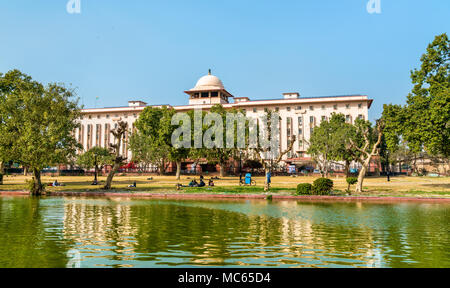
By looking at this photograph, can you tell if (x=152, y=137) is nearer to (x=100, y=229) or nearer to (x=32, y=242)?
(x=100, y=229)

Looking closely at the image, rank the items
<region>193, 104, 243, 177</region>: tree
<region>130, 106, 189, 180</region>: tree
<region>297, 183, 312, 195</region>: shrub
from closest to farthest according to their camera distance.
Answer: <region>297, 183, 312, 195</region>: shrub → <region>130, 106, 189, 180</region>: tree → <region>193, 104, 243, 177</region>: tree

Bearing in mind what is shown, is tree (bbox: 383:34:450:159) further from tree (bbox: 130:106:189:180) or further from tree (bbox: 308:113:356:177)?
tree (bbox: 130:106:189:180)

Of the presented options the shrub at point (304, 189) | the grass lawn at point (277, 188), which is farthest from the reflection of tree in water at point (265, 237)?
the grass lawn at point (277, 188)

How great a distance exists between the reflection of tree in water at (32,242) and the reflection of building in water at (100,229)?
17.4 inches

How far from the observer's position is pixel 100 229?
1201 centimetres

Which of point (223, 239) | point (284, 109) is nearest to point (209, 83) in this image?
point (284, 109)

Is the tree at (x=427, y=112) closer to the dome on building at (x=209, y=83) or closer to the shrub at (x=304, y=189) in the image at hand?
the shrub at (x=304, y=189)

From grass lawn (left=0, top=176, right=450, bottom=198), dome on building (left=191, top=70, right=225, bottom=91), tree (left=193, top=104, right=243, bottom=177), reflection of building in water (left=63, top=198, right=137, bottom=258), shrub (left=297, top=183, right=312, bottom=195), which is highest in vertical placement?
dome on building (left=191, top=70, right=225, bottom=91)

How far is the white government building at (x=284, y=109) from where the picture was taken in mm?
89144

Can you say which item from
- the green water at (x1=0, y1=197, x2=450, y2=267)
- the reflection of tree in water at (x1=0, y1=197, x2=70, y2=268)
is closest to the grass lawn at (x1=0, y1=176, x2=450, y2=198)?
the green water at (x1=0, y1=197, x2=450, y2=267)

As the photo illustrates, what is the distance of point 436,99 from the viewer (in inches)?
1270

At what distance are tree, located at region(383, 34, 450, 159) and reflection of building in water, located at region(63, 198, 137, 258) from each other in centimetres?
2875

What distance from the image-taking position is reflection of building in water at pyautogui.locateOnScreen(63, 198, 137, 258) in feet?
31.3

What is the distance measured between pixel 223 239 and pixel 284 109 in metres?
85.4
